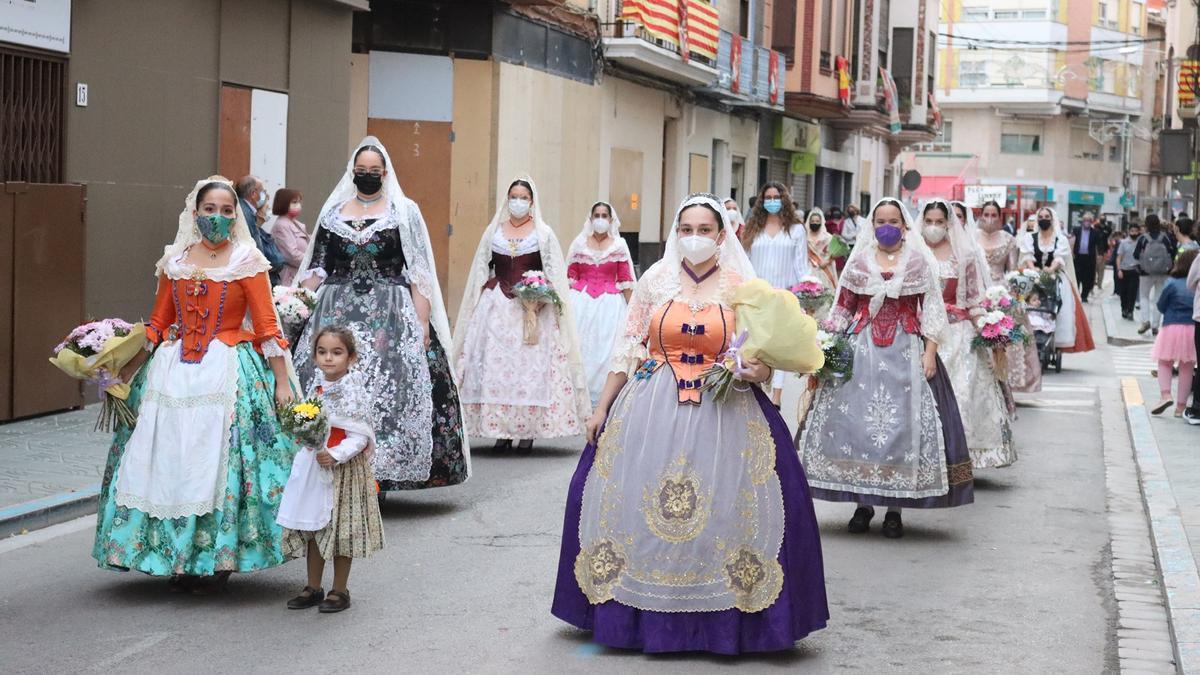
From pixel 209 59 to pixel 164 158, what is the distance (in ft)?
4.17

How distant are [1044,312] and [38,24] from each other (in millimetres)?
11785

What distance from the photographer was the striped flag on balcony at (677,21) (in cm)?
2869

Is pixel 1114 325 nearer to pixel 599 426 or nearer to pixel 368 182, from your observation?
pixel 368 182

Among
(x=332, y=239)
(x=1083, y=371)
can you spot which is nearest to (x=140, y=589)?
(x=332, y=239)

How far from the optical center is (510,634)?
701 centimetres

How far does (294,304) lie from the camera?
29.2ft

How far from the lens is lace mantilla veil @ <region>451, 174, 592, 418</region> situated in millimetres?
12562

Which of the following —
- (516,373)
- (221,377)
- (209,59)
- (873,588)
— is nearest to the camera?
(221,377)

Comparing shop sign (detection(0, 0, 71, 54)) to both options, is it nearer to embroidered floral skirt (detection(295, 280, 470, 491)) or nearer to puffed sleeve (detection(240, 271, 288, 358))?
embroidered floral skirt (detection(295, 280, 470, 491))

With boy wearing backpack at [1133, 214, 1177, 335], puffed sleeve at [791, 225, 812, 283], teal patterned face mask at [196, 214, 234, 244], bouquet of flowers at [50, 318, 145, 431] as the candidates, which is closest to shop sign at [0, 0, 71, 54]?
teal patterned face mask at [196, 214, 234, 244]

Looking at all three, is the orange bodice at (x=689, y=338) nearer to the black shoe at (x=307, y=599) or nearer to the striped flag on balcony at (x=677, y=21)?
the black shoe at (x=307, y=599)

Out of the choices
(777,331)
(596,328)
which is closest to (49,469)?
(596,328)

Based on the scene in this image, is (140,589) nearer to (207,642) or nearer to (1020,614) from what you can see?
(207,642)

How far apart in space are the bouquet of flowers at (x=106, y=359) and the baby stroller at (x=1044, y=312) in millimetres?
13710
